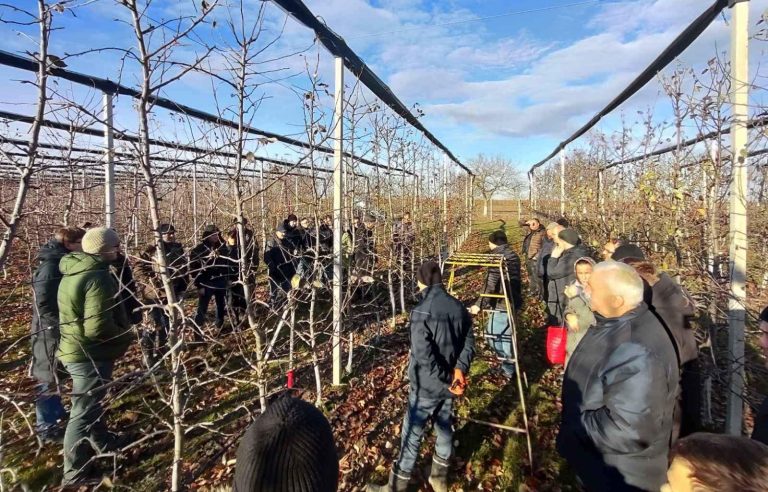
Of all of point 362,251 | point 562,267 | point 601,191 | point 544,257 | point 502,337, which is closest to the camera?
point 562,267

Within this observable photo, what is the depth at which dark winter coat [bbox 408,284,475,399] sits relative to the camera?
319cm

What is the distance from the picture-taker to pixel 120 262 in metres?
4.89

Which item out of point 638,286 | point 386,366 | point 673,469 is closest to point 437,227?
point 386,366

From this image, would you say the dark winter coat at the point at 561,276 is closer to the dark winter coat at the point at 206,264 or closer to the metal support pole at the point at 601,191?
the metal support pole at the point at 601,191

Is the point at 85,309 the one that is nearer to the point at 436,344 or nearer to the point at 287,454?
the point at 436,344

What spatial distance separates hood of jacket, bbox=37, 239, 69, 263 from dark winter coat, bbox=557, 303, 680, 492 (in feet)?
13.8

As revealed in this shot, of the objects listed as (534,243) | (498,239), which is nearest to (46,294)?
(498,239)

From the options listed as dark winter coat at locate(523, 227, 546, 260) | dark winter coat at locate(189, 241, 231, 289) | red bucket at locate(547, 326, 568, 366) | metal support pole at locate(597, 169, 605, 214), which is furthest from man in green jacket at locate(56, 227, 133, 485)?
metal support pole at locate(597, 169, 605, 214)

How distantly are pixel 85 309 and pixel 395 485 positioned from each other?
110 inches

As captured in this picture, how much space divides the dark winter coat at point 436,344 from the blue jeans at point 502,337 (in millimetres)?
2333

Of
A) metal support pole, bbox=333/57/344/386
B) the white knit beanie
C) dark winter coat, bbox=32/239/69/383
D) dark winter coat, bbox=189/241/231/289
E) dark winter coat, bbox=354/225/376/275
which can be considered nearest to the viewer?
dark winter coat, bbox=189/241/231/289

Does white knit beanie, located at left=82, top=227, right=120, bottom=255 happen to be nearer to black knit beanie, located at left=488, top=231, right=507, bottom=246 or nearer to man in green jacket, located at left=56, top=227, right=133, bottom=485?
man in green jacket, located at left=56, top=227, right=133, bottom=485

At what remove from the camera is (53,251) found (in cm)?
361

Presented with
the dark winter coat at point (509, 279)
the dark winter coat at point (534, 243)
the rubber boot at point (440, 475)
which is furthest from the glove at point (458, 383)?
the dark winter coat at point (534, 243)
